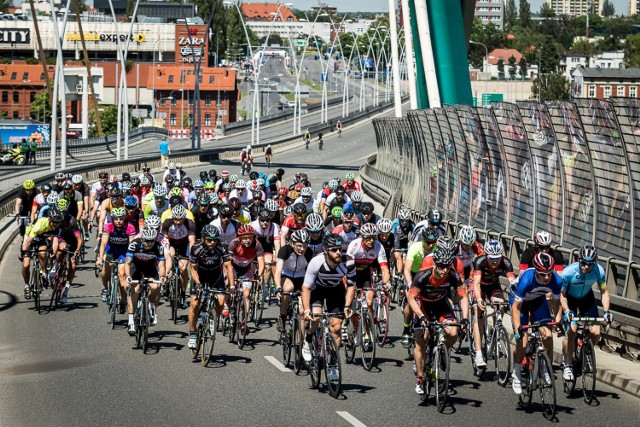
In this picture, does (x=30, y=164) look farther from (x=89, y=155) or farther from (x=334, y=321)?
(x=334, y=321)

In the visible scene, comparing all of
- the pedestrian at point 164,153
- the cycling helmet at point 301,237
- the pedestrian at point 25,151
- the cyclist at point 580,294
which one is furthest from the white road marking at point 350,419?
the pedestrian at point 25,151

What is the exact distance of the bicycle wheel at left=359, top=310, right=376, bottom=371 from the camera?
48.7ft

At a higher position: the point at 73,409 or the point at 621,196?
the point at 621,196

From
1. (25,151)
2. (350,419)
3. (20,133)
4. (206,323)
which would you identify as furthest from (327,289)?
(20,133)

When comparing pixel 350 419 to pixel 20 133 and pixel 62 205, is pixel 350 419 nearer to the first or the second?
pixel 62 205

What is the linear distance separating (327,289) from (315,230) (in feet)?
5.96

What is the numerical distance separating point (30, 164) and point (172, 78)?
307ft

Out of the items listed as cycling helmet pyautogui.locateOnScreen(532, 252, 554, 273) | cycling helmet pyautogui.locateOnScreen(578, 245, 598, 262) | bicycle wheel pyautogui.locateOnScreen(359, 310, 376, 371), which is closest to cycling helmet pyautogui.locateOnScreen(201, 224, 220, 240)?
bicycle wheel pyautogui.locateOnScreen(359, 310, 376, 371)

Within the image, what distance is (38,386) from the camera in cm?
1345

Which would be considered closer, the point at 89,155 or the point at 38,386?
the point at 38,386

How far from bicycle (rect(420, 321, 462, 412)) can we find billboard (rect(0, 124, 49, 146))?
87405 mm

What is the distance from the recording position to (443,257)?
40.1ft

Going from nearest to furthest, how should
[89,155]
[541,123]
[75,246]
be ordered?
[541,123] → [75,246] → [89,155]

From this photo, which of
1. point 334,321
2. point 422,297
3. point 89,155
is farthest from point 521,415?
point 89,155
